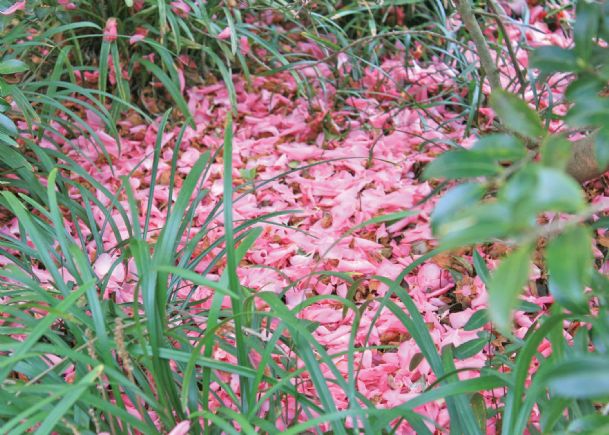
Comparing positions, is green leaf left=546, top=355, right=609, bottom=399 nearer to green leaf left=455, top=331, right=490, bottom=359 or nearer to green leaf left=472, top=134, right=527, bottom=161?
green leaf left=472, top=134, right=527, bottom=161

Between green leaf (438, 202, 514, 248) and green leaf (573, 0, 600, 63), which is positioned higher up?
green leaf (573, 0, 600, 63)

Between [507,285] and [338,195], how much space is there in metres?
1.35

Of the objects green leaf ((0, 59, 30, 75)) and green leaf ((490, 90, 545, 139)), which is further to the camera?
green leaf ((0, 59, 30, 75))

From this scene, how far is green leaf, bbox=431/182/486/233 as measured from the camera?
526mm

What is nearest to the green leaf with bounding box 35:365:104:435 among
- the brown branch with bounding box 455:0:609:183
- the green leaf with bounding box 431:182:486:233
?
the green leaf with bounding box 431:182:486:233

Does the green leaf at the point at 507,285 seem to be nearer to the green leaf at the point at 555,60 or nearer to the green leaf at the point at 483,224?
the green leaf at the point at 483,224

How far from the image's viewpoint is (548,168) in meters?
0.49

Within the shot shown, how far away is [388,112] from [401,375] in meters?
1.06

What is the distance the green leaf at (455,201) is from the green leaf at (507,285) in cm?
6

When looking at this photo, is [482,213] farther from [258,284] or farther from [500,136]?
[258,284]

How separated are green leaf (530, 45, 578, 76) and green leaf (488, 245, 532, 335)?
0.21 meters

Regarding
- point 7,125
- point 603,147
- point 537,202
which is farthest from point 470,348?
point 7,125

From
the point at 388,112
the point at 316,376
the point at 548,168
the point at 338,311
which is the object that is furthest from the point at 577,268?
the point at 388,112

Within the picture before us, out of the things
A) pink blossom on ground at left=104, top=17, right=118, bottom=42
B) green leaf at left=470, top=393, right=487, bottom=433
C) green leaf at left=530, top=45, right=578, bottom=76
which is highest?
pink blossom on ground at left=104, top=17, right=118, bottom=42
